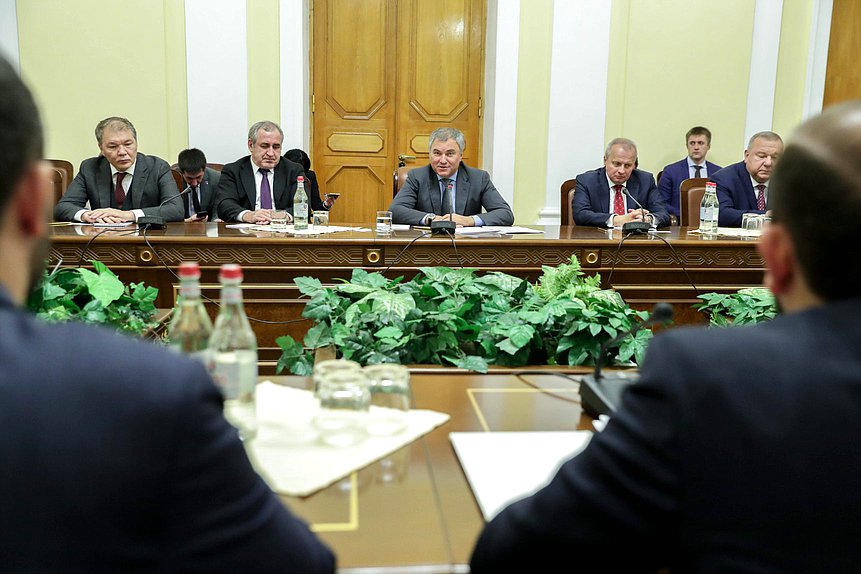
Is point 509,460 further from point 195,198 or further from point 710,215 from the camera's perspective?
point 195,198

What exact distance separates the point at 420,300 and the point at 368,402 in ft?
3.07

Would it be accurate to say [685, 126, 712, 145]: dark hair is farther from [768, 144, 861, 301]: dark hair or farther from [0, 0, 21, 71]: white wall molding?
[768, 144, 861, 301]: dark hair

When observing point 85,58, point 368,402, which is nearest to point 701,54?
point 85,58

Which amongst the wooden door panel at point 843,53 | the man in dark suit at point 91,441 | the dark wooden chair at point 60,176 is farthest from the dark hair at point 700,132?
the man in dark suit at point 91,441

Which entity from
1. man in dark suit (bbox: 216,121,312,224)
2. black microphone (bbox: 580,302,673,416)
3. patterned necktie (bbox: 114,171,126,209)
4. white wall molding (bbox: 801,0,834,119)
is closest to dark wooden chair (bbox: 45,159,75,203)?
patterned necktie (bbox: 114,171,126,209)

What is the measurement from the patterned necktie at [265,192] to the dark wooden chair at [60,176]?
126 centimetres

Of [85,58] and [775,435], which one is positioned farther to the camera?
[85,58]

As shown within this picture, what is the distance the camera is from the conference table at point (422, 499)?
84cm

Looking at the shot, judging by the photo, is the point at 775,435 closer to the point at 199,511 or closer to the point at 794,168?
the point at 794,168

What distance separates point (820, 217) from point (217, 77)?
19.5 feet

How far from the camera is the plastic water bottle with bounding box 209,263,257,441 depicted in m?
1.12

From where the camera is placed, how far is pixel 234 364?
113cm

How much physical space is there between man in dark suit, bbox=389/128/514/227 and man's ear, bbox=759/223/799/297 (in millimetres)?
3818

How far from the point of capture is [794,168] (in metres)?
0.71
